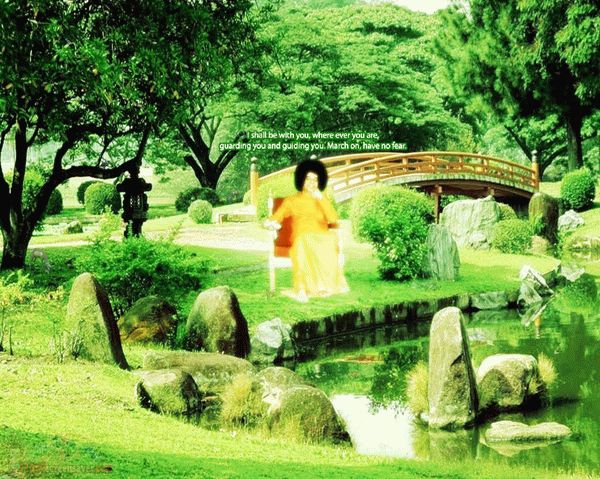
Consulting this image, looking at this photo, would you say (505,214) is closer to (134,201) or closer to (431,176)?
(431,176)

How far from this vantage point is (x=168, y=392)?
11.7 meters

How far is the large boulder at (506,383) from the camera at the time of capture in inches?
509

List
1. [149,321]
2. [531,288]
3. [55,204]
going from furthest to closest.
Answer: [55,204] < [531,288] < [149,321]

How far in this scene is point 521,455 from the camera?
1111cm

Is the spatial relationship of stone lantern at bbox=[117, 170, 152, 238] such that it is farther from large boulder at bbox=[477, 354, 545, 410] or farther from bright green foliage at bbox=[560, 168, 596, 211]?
bright green foliage at bbox=[560, 168, 596, 211]

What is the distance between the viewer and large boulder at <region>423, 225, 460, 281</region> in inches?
874

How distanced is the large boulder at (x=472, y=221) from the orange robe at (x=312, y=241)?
17.2m

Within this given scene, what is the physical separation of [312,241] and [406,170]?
25.1 metres

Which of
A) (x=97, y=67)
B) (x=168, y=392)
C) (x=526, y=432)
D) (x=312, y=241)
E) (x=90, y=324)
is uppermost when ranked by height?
(x=97, y=67)

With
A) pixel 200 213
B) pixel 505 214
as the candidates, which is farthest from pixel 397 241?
pixel 200 213

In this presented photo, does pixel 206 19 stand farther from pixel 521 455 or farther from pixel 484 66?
pixel 484 66

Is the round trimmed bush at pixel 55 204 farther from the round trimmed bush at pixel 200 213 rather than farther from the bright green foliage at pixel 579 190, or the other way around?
the bright green foliage at pixel 579 190

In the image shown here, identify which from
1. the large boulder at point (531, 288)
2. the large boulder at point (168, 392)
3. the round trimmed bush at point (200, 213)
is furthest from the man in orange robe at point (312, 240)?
the round trimmed bush at point (200, 213)

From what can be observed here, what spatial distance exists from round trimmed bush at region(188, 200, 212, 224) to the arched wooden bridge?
2381mm
